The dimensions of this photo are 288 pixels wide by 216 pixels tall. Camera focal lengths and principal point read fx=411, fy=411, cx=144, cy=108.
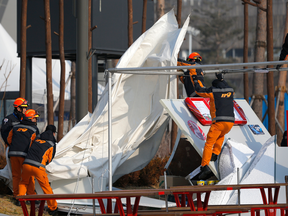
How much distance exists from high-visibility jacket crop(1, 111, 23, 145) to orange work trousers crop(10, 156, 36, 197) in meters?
0.52

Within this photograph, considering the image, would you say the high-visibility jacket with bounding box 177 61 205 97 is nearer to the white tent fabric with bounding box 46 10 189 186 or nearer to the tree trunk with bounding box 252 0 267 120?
the white tent fabric with bounding box 46 10 189 186

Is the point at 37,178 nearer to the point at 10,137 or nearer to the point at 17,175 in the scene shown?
the point at 17,175

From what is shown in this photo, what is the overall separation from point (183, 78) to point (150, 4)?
650 cm

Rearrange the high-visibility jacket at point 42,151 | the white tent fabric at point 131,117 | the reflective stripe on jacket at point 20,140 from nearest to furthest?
the high-visibility jacket at point 42,151 → the reflective stripe on jacket at point 20,140 → the white tent fabric at point 131,117

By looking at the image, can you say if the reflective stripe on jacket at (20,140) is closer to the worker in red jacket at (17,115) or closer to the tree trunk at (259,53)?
the worker in red jacket at (17,115)

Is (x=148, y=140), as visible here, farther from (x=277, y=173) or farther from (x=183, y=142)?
(x=277, y=173)

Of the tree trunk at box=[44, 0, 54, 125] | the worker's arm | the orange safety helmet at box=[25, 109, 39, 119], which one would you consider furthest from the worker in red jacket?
the tree trunk at box=[44, 0, 54, 125]

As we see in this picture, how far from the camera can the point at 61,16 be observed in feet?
37.0

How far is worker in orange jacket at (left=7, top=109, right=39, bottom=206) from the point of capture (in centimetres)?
782

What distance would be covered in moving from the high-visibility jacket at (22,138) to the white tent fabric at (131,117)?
2.43 feet

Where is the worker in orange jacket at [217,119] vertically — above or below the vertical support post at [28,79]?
below

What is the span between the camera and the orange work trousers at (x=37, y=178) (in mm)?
7457

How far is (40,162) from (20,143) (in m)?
0.67

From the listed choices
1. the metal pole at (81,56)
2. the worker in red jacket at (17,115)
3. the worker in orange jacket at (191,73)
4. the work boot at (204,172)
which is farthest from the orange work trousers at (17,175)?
the worker in orange jacket at (191,73)
